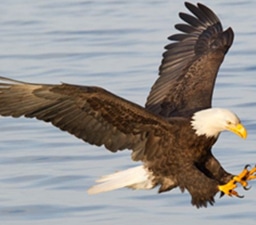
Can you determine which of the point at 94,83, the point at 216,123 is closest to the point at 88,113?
the point at 216,123

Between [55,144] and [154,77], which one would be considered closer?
[55,144]

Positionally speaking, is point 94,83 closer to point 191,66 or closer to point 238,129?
point 191,66

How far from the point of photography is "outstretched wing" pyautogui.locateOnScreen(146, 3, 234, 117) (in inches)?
369

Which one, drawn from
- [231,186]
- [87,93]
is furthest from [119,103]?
[231,186]

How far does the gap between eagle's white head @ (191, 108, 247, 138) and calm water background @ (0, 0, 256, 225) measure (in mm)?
841

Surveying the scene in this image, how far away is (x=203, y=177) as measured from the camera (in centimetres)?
866

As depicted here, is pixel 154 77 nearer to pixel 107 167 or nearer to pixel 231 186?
pixel 107 167

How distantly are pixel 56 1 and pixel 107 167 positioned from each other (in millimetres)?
7076

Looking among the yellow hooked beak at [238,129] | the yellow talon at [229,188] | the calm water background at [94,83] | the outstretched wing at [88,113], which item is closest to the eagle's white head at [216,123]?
the yellow hooked beak at [238,129]

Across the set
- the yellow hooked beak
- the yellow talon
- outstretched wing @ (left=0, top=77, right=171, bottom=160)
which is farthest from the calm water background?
the yellow hooked beak

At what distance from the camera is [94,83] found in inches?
500

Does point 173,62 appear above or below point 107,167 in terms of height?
above

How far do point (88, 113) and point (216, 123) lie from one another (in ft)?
2.37

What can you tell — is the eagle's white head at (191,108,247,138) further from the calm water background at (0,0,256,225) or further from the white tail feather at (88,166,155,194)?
the calm water background at (0,0,256,225)
